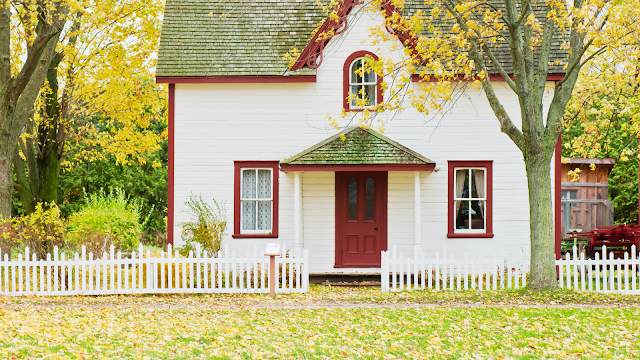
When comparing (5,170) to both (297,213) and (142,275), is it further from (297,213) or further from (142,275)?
(297,213)

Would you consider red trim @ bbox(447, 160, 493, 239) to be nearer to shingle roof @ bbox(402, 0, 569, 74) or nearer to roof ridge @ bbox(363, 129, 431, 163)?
roof ridge @ bbox(363, 129, 431, 163)

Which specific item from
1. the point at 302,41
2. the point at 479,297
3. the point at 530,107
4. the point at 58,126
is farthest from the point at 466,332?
the point at 58,126

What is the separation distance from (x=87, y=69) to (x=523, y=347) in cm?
1849

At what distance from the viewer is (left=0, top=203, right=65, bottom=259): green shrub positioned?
44.5 ft

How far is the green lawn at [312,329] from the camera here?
7703mm

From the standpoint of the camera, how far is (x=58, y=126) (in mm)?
21781

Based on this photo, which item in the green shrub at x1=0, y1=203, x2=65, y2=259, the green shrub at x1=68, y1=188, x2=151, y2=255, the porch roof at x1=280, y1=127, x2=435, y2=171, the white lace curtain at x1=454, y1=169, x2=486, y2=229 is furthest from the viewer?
the white lace curtain at x1=454, y1=169, x2=486, y2=229

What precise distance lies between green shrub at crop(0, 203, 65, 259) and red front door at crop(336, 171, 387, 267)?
21.2 feet

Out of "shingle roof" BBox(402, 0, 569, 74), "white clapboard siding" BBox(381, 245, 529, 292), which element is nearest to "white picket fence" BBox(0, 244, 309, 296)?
"white clapboard siding" BBox(381, 245, 529, 292)

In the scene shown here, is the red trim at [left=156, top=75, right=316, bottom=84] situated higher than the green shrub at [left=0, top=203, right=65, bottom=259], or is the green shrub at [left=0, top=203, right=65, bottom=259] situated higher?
the red trim at [left=156, top=75, right=316, bottom=84]

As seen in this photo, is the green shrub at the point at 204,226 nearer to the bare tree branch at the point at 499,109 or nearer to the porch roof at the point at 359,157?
the porch roof at the point at 359,157

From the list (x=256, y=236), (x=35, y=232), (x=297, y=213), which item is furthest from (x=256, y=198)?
(x=35, y=232)

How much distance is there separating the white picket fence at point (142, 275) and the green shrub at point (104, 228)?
482 millimetres

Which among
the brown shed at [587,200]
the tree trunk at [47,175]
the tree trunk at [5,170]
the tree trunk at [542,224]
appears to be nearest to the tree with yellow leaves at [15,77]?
the tree trunk at [5,170]
